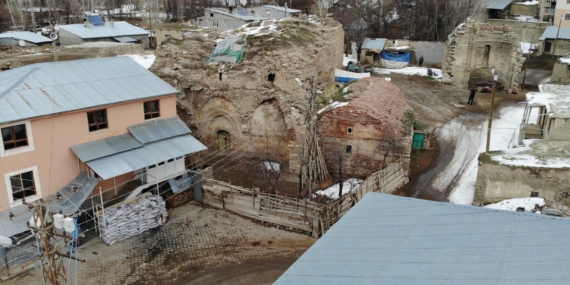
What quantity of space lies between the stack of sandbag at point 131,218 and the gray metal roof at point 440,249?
37.7 feet

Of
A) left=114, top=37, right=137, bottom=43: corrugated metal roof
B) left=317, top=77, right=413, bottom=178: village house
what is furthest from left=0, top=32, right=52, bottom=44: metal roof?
left=317, top=77, right=413, bottom=178: village house

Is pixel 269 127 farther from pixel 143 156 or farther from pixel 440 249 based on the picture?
pixel 440 249

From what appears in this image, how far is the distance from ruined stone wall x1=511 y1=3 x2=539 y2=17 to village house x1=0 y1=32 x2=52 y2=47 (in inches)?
2301

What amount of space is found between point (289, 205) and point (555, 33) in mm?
44651

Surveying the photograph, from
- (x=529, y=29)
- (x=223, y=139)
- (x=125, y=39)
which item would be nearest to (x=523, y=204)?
(x=223, y=139)

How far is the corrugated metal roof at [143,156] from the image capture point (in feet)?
65.4

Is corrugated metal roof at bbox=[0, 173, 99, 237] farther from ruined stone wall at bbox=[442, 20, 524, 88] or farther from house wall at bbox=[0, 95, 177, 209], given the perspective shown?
ruined stone wall at bbox=[442, 20, 524, 88]

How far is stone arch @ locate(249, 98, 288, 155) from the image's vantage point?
27497 millimetres

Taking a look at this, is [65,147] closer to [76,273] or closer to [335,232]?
[76,273]

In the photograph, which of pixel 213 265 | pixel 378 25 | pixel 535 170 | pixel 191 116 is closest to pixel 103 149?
pixel 213 265

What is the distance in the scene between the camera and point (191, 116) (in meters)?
28.9

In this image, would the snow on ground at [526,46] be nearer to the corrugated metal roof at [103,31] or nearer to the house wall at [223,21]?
the house wall at [223,21]

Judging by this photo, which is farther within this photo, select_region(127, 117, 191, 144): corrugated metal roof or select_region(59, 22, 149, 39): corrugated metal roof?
select_region(59, 22, 149, 39): corrugated metal roof

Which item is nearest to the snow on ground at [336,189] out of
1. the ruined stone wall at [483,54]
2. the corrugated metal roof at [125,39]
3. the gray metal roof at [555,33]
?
the ruined stone wall at [483,54]
